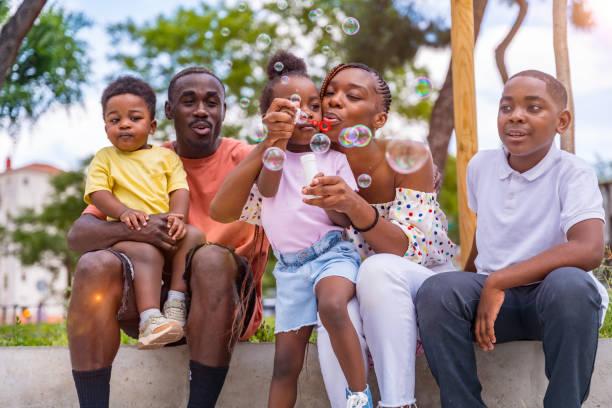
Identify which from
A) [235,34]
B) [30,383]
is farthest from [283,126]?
[235,34]

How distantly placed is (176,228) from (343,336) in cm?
79

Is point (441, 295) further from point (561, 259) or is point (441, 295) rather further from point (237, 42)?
point (237, 42)

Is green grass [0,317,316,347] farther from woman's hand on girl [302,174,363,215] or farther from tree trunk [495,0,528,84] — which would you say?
tree trunk [495,0,528,84]

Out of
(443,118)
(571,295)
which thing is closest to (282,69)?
(571,295)

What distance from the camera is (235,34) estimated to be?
15.2m

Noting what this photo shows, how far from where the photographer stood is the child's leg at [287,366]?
7.70 ft

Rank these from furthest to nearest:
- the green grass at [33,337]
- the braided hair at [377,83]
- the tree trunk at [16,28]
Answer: the tree trunk at [16,28]
the green grass at [33,337]
the braided hair at [377,83]

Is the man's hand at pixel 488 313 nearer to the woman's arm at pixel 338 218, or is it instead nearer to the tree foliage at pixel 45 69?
the woman's arm at pixel 338 218

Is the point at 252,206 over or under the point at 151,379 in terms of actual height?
over

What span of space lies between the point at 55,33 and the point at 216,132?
314 inches

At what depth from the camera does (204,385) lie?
94.7 inches

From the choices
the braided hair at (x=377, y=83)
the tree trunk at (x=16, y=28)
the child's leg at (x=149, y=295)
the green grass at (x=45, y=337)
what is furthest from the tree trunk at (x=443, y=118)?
the child's leg at (x=149, y=295)

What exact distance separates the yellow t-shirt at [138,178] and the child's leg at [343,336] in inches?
35.8

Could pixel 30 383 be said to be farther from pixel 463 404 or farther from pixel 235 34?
pixel 235 34
